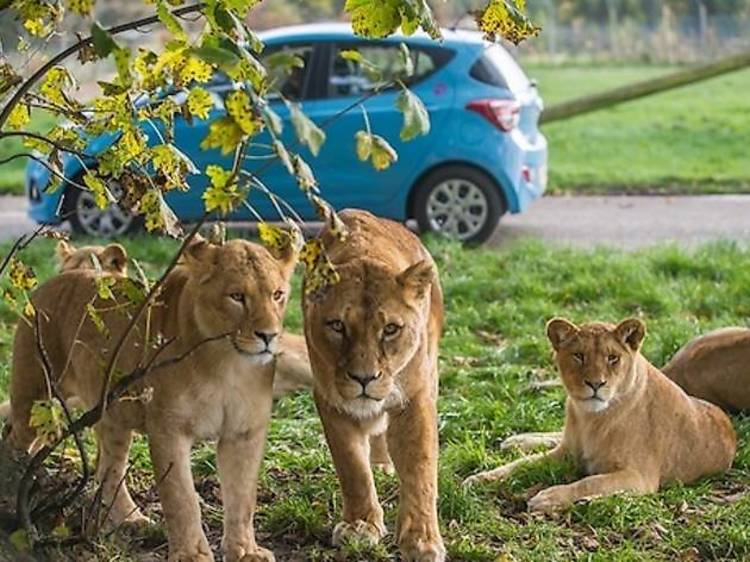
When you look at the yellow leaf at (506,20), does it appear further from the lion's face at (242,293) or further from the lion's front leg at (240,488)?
the lion's front leg at (240,488)

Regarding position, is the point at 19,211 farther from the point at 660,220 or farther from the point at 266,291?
the point at 266,291

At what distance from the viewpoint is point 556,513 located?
21.4 feet

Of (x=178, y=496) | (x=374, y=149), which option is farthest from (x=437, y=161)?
(x=374, y=149)

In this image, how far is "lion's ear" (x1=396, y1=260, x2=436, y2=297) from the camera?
19.0 ft

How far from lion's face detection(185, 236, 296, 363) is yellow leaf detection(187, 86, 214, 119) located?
73cm

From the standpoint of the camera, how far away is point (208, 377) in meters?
5.53

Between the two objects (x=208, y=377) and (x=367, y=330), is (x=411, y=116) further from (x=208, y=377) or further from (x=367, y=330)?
(x=208, y=377)

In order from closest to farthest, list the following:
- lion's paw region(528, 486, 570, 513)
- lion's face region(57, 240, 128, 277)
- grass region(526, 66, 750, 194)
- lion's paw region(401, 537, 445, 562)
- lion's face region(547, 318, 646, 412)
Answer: lion's paw region(401, 537, 445, 562) → lion's paw region(528, 486, 570, 513) → lion's face region(57, 240, 128, 277) → lion's face region(547, 318, 646, 412) → grass region(526, 66, 750, 194)

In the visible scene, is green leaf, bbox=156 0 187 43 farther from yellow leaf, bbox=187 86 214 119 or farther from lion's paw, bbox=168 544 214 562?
lion's paw, bbox=168 544 214 562

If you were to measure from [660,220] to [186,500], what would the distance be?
33.1 ft

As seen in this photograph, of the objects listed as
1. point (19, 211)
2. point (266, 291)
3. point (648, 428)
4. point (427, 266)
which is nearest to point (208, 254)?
point (266, 291)

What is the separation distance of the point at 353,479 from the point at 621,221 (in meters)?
9.41

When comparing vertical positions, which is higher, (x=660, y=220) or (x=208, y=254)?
(x=208, y=254)

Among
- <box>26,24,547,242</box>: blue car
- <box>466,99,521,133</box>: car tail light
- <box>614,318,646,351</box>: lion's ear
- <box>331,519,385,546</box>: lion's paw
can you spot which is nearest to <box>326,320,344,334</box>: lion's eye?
<box>331,519,385,546</box>: lion's paw
